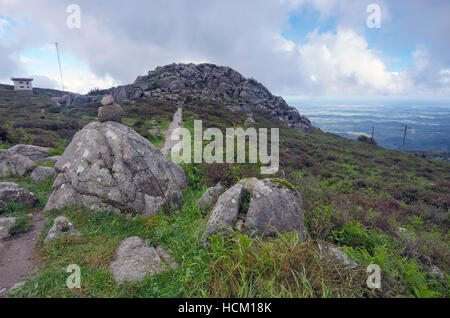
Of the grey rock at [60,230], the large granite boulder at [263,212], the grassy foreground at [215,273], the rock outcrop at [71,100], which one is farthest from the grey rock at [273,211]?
the rock outcrop at [71,100]

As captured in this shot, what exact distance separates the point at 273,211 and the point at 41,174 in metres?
8.56

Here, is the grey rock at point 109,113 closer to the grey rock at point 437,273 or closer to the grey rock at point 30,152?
the grey rock at point 30,152

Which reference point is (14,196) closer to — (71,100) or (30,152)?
(30,152)

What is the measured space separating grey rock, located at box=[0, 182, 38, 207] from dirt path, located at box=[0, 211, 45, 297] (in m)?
1.32

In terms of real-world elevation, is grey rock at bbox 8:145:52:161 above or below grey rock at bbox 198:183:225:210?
above

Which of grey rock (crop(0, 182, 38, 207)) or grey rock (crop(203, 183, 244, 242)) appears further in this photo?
grey rock (crop(0, 182, 38, 207))

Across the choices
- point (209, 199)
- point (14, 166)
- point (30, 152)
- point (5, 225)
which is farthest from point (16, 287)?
point (30, 152)

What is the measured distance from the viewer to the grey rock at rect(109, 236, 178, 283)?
3708mm

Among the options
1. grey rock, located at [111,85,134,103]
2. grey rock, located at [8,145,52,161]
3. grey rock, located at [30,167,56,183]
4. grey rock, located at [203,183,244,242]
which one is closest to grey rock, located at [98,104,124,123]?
grey rock, located at [30,167,56,183]

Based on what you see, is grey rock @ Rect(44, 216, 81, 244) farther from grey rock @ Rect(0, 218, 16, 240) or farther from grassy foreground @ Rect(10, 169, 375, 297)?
grey rock @ Rect(0, 218, 16, 240)

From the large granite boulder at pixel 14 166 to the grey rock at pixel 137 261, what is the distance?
6.68 meters

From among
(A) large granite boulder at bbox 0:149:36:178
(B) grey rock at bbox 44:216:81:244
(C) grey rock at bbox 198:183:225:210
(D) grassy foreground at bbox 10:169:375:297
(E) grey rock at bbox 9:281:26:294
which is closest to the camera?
(D) grassy foreground at bbox 10:169:375:297
